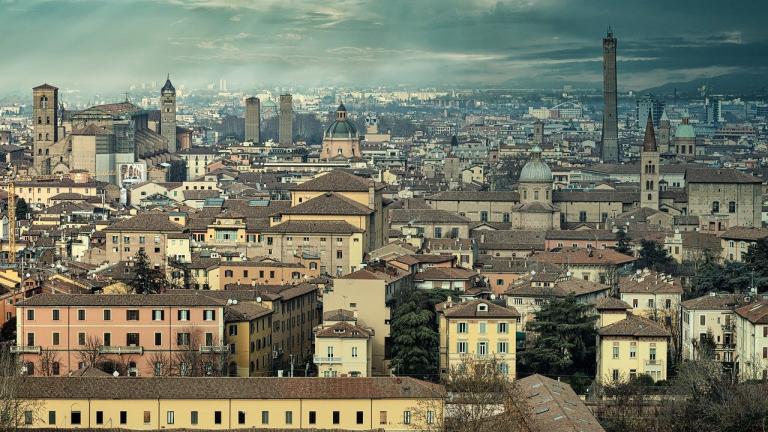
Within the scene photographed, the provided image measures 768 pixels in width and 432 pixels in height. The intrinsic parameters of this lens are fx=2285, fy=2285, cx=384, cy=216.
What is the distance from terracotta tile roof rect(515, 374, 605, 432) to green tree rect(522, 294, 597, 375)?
5.63 feet

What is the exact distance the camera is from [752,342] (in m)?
31.2

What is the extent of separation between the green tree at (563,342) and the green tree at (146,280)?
20.1 ft

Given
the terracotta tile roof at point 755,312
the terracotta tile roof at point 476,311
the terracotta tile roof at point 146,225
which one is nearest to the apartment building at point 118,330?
the terracotta tile roof at point 476,311

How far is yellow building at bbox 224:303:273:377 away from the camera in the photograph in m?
30.8

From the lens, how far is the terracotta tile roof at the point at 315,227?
40094 mm

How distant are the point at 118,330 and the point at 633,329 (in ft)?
23.1

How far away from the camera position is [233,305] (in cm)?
3195

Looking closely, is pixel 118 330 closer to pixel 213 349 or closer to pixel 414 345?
pixel 213 349

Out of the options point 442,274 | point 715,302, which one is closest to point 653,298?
point 715,302

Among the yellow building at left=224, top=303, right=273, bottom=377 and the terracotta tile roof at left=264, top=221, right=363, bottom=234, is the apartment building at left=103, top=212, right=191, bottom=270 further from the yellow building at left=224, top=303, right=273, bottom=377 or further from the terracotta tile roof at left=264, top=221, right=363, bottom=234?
the yellow building at left=224, top=303, right=273, bottom=377

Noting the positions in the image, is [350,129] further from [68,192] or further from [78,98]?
[78,98]

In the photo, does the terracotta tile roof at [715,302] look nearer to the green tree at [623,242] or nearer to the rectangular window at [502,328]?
the rectangular window at [502,328]

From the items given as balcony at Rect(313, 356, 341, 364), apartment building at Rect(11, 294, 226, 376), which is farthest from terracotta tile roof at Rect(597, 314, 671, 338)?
apartment building at Rect(11, 294, 226, 376)

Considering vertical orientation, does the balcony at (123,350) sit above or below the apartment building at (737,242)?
below
